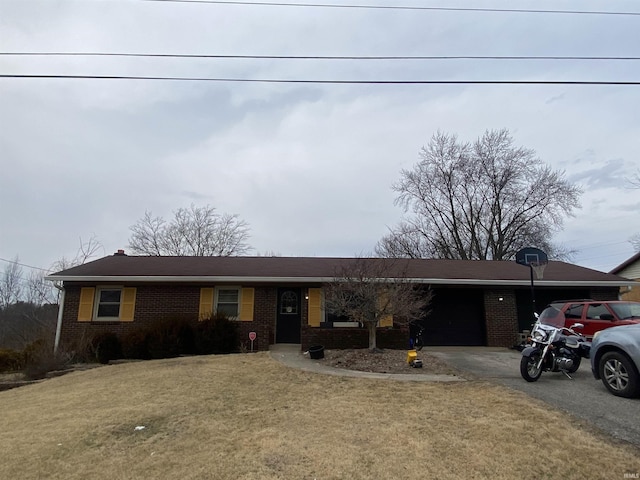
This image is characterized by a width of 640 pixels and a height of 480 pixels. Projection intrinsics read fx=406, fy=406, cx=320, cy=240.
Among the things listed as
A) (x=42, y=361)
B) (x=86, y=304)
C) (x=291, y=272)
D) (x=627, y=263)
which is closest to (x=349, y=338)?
(x=291, y=272)

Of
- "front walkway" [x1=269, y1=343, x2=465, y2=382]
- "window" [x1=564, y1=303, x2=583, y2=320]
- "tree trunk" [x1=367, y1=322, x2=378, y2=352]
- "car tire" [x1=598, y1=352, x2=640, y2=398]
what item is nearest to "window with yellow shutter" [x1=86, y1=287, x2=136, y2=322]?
"front walkway" [x1=269, y1=343, x2=465, y2=382]

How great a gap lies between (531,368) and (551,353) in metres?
0.56

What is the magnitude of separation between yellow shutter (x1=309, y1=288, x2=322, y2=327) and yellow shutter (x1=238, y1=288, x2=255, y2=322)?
2.02 m

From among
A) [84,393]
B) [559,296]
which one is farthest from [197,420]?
[559,296]

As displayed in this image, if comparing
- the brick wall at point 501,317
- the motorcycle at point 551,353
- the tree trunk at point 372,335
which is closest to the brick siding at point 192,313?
the brick wall at point 501,317

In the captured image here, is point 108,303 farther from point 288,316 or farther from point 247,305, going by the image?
point 288,316

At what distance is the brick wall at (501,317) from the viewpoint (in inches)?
551

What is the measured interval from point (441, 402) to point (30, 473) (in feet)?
17.5

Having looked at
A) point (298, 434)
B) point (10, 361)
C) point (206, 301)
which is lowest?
point (10, 361)

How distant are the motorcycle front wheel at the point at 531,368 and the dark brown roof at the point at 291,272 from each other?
15.3ft

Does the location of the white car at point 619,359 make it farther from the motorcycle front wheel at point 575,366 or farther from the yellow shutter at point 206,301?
the yellow shutter at point 206,301

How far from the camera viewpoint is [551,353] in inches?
306

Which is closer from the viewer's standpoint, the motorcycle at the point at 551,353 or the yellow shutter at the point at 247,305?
the motorcycle at the point at 551,353

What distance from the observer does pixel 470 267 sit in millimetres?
16234
